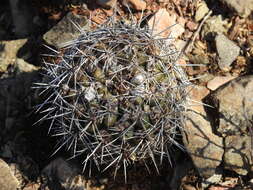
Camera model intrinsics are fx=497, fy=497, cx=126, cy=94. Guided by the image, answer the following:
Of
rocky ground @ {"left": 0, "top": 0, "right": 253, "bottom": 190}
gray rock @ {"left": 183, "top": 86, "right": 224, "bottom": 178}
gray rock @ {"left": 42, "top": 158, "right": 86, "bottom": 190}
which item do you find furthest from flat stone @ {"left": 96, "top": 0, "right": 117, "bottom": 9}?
gray rock @ {"left": 42, "top": 158, "right": 86, "bottom": 190}

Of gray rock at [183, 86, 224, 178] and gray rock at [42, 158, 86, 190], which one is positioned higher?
gray rock at [183, 86, 224, 178]

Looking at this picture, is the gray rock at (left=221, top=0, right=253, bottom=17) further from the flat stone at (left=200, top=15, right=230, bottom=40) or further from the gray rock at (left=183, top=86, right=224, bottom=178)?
the gray rock at (left=183, top=86, right=224, bottom=178)

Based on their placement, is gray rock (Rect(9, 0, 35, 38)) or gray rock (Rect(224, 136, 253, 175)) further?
gray rock (Rect(9, 0, 35, 38))

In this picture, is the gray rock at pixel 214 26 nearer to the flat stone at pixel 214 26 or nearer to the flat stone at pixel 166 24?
the flat stone at pixel 214 26

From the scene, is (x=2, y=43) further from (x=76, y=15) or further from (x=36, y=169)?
(x=36, y=169)

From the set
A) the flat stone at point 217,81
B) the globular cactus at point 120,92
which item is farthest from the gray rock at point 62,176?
the flat stone at point 217,81

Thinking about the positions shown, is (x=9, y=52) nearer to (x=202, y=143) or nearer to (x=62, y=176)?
(x=62, y=176)
